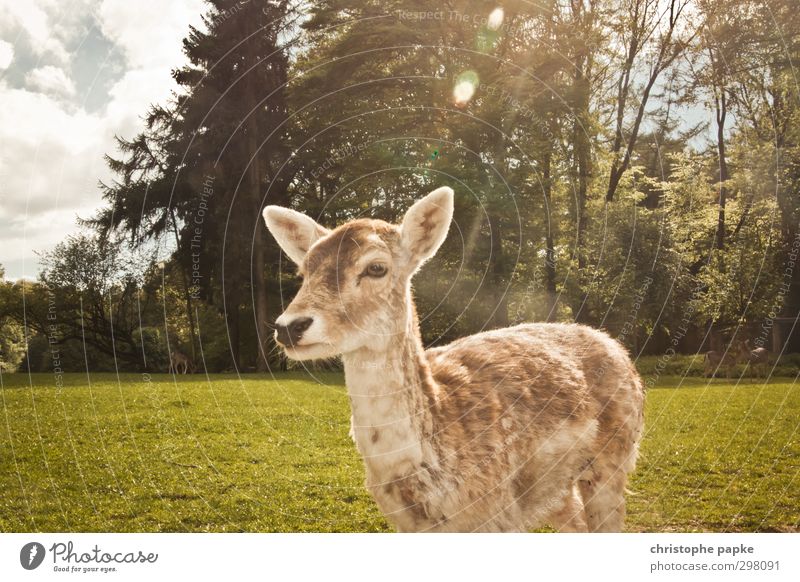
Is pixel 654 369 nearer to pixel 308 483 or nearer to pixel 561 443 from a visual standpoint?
pixel 561 443

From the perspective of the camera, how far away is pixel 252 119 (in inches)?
154

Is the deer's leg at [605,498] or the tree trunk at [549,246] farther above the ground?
the tree trunk at [549,246]

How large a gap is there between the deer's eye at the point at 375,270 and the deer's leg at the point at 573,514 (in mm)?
1819

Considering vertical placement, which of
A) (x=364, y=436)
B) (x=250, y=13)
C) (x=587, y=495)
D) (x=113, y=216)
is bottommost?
(x=587, y=495)

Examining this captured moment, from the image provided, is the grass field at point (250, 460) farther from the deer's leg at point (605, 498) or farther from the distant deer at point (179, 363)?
the deer's leg at point (605, 498)

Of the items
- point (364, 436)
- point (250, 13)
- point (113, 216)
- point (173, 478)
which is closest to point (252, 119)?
point (250, 13)

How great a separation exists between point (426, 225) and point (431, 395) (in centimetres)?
77

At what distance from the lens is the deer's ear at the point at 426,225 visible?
2.78 metres

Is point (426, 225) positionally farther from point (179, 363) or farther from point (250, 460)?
point (250, 460)

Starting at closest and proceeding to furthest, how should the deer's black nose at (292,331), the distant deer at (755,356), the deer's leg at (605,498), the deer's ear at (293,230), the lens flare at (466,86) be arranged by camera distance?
the deer's black nose at (292,331) < the deer's ear at (293,230) < the deer's leg at (605,498) < the lens flare at (466,86) < the distant deer at (755,356)

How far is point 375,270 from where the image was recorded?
9.04 feet
